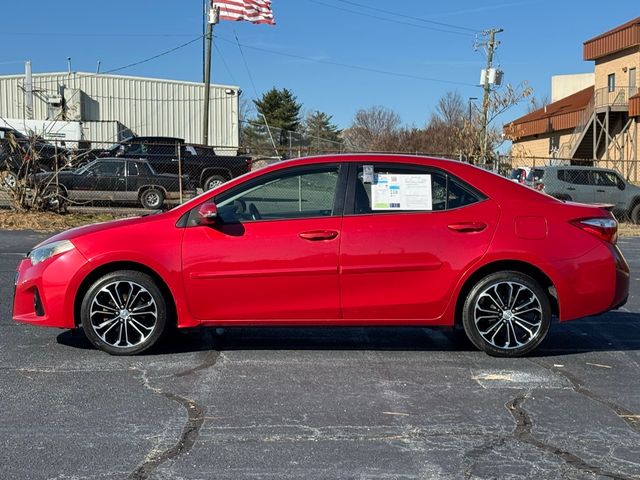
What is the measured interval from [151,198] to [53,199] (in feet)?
8.83

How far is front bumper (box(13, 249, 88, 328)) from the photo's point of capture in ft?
19.5

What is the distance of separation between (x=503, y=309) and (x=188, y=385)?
8.50 feet

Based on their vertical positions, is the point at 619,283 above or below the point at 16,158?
below

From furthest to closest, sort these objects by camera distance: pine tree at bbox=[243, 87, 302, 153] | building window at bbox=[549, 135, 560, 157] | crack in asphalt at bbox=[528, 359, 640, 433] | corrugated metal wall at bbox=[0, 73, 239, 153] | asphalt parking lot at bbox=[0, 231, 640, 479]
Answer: pine tree at bbox=[243, 87, 302, 153] < building window at bbox=[549, 135, 560, 157] < corrugated metal wall at bbox=[0, 73, 239, 153] < crack in asphalt at bbox=[528, 359, 640, 433] < asphalt parking lot at bbox=[0, 231, 640, 479]

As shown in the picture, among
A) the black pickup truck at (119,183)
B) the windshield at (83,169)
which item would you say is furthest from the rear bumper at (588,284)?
the windshield at (83,169)

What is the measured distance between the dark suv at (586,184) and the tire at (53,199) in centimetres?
1269

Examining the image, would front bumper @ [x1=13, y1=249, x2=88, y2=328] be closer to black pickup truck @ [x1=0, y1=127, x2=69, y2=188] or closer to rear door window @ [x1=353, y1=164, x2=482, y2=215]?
rear door window @ [x1=353, y1=164, x2=482, y2=215]

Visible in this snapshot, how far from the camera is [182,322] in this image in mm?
6031

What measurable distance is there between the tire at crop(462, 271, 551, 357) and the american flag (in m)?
23.6

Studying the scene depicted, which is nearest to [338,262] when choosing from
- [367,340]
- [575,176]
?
[367,340]

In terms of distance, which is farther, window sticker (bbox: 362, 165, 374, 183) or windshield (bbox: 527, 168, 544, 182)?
windshield (bbox: 527, 168, 544, 182)

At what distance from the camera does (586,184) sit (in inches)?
851

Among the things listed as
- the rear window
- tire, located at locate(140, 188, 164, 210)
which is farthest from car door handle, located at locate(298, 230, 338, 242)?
the rear window

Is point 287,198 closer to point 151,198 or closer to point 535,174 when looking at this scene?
point 151,198
